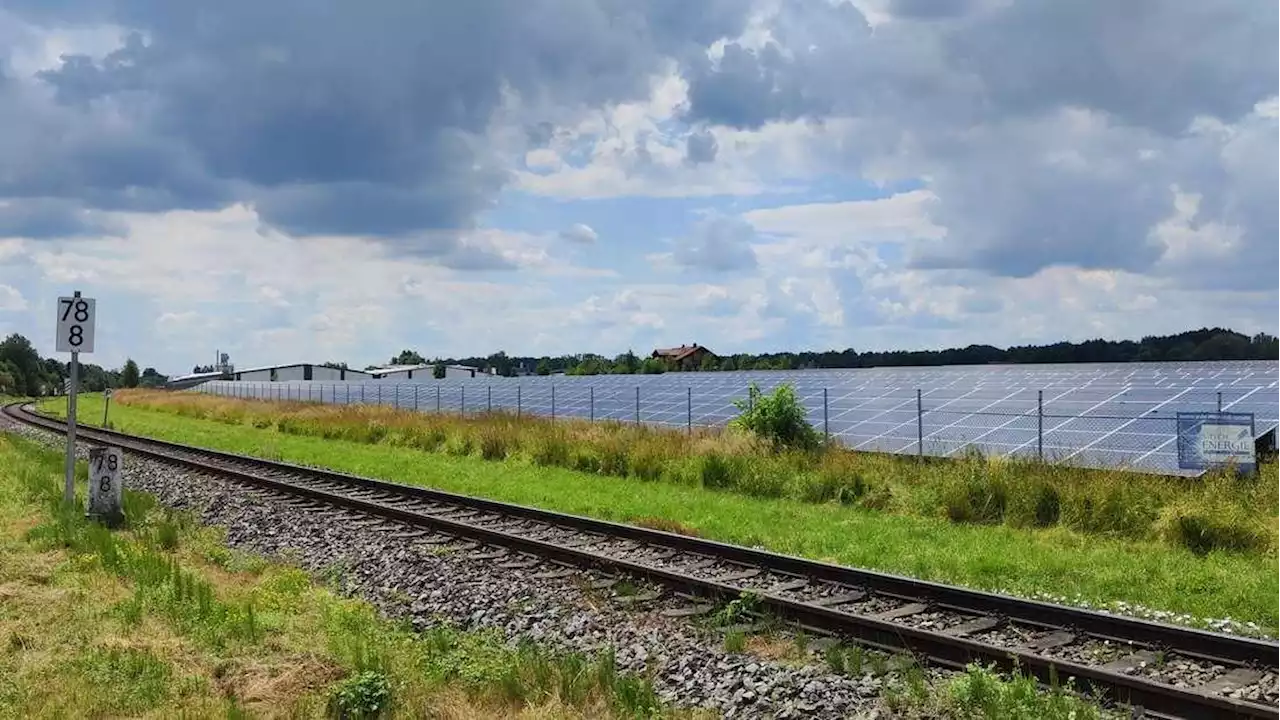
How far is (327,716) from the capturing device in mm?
7215

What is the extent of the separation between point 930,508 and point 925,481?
0.80m

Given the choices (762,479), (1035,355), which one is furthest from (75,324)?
(1035,355)

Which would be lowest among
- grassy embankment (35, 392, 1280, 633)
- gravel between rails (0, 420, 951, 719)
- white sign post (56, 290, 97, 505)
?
gravel between rails (0, 420, 951, 719)

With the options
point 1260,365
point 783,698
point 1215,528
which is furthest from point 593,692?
point 1260,365

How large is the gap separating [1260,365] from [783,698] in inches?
1169

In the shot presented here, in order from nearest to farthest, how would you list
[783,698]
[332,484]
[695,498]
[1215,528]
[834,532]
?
1. [783,698]
2. [1215,528]
3. [834,532]
4. [695,498]
5. [332,484]

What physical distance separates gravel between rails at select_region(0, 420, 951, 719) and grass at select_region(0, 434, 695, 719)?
508mm

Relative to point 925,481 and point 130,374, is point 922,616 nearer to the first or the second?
point 925,481

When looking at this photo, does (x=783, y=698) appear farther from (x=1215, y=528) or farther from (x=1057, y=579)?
(x=1215, y=528)

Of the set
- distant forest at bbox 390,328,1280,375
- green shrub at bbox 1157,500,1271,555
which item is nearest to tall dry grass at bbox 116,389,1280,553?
green shrub at bbox 1157,500,1271,555

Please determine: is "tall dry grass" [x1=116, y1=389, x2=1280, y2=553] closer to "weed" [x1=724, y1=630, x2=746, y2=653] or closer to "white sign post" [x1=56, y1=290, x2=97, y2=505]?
"weed" [x1=724, y1=630, x2=746, y2=653]

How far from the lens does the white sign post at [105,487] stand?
1553cm

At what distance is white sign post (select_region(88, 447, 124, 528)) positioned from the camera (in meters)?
15.5

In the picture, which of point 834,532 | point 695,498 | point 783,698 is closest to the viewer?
point 783,698
